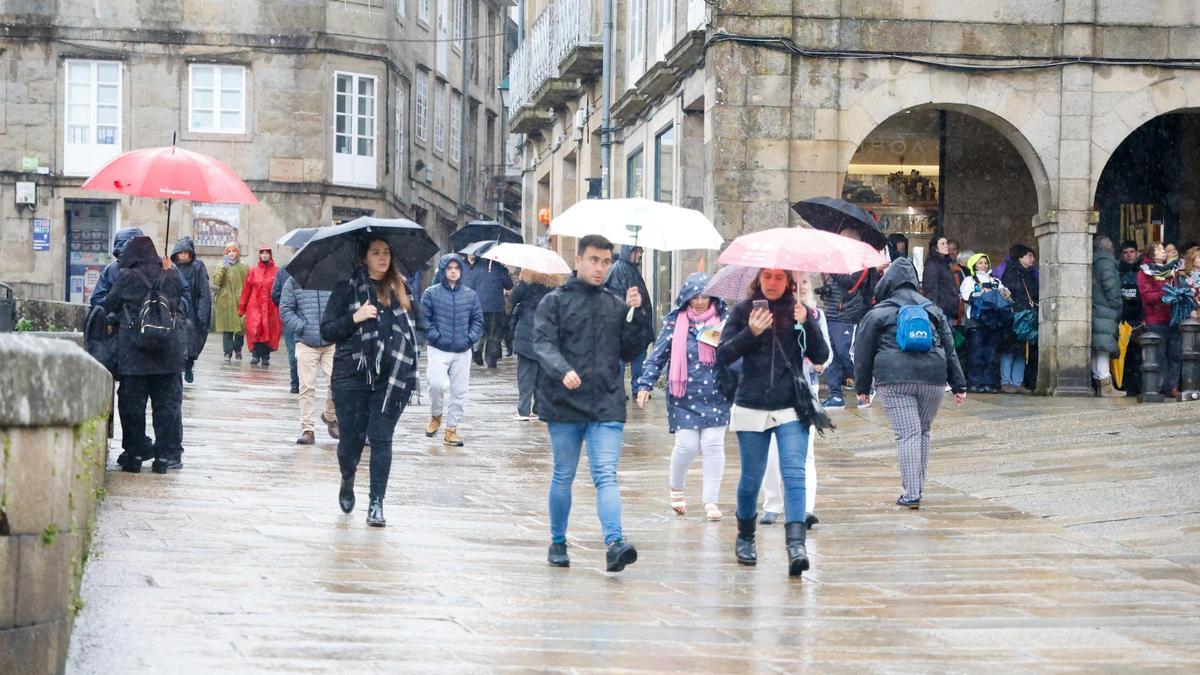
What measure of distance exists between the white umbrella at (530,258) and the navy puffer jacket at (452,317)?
0.46 metres

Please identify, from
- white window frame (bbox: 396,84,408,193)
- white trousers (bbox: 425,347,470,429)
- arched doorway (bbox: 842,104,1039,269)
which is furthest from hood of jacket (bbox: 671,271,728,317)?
white window frame (bbox: 396,84,408,193)

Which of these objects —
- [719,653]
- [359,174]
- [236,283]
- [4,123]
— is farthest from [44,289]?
[719,653]

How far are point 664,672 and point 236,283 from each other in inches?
812

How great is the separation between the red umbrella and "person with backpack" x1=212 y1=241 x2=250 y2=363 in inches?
480

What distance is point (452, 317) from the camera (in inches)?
576

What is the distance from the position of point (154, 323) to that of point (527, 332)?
5584mm

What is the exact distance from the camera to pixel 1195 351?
17047 millimetres

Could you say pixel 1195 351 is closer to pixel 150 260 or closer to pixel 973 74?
pixel 973 74

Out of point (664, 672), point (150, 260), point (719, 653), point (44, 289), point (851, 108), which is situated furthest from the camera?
point (44, 289)

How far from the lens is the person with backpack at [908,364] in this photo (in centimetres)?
1095

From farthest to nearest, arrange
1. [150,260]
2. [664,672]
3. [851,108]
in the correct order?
[851,108] < [150,260] < [664,672]

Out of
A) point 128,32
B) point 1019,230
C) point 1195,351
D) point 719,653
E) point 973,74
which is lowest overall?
point 719,653

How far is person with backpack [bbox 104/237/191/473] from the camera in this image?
1156cm

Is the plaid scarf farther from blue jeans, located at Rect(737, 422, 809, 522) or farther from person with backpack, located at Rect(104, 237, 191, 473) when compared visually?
person with backpack, located at Rect(104, 237, 191, 473)
